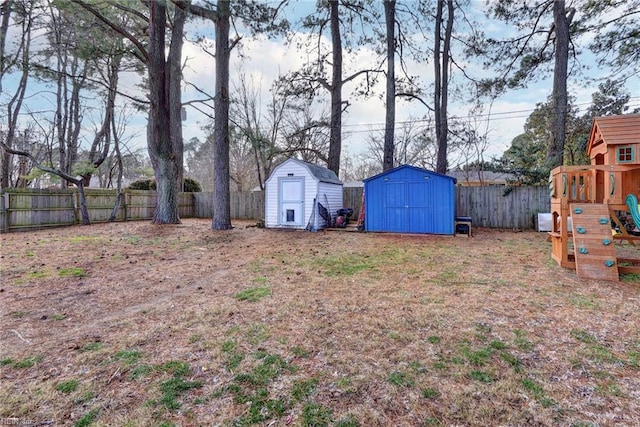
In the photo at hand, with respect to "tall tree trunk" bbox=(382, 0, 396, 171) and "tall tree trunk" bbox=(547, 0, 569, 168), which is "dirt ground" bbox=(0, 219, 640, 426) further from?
"tall tree trunk" bbox=(382, 0, 396, 171)

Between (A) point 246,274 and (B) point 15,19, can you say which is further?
(B) point 15,19

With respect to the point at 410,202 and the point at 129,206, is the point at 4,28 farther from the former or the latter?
the point at 410,202

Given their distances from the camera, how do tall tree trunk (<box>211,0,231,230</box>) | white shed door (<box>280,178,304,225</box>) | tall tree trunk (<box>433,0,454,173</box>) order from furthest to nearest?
1. tall tree trunk (<box>433,0,454,173</box>)
2. white shed door (<box>280,178,304,225</box>)
3. tall tree trunk (<box>211,0,231,230</box>)

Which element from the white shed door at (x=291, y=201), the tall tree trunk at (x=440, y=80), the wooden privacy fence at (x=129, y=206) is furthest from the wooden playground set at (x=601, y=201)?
the tall tree trunk at (x=440, y=80)

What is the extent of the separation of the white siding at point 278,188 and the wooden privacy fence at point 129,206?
140 inches

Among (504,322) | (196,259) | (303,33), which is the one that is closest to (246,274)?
(196,259)

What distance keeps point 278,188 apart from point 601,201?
25.7 feet

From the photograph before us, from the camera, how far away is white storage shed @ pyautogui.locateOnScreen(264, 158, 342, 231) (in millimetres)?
9656

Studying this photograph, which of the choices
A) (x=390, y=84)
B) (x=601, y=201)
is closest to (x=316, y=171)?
(x=390, y=84)

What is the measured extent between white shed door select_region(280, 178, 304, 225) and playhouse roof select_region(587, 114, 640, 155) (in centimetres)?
698

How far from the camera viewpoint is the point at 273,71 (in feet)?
48.6

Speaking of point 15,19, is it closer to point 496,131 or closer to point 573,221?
point 573,221

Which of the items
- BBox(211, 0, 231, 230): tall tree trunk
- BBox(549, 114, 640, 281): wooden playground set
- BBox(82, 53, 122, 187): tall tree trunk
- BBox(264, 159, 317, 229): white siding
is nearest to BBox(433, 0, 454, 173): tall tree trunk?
BBox(264, 159, 317, 229): white siding

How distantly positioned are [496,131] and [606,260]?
483 inches
